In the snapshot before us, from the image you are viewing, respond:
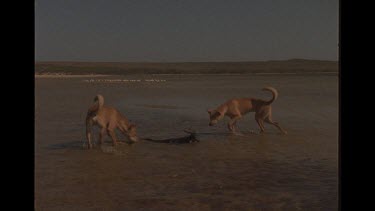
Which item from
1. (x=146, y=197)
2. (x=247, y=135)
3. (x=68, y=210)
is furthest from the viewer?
(x=247, y=135)

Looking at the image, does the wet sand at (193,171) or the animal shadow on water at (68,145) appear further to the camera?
the animal shadow on water at (68,145)

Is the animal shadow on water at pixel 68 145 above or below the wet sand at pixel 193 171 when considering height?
above

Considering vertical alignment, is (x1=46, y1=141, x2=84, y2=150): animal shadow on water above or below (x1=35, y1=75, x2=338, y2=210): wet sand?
above

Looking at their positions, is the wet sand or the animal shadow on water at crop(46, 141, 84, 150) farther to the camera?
the animal shadow on water at crop(46, 141, 84, 150)

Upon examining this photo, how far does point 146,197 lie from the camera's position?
14.2ft

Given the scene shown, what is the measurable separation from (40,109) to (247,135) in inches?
354

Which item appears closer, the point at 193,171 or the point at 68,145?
the point at 193,171
